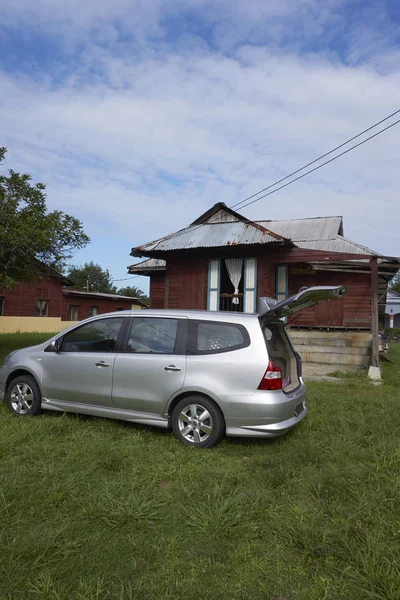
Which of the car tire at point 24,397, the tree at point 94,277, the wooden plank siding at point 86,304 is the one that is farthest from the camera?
the tree at point 94,277

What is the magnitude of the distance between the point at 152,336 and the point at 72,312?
106ft

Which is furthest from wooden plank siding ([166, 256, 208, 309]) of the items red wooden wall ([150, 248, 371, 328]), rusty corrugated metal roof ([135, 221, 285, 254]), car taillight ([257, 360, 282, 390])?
car taillight ([257, 360, 282, 390])

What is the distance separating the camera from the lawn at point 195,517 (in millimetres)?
2320

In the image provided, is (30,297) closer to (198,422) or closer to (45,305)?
(45,305)

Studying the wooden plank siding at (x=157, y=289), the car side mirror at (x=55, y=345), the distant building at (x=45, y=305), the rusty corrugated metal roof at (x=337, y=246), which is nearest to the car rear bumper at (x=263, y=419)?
the car side mirror at (x=55, y=345)

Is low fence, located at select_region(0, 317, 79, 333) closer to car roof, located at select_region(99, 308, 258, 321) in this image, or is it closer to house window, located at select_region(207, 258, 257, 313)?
house window, located at select_region(207, 258, 257, 313)

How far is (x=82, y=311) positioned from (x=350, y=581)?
3602 centimetres

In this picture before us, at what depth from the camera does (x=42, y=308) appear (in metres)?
32.1

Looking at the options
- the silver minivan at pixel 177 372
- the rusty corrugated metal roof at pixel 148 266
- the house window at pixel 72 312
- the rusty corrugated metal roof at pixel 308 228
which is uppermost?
the rusty corrugated metal roof at pixel 308 228

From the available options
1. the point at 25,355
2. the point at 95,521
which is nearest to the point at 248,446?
the point at 95,521

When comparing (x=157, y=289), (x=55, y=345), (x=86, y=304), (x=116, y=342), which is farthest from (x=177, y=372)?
(x=86, y=304)

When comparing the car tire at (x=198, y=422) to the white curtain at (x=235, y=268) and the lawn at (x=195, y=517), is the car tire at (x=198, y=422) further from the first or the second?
the white curtain at (x=235, y=268)

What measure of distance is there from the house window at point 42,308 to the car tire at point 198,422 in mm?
29159

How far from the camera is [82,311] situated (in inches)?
1443
